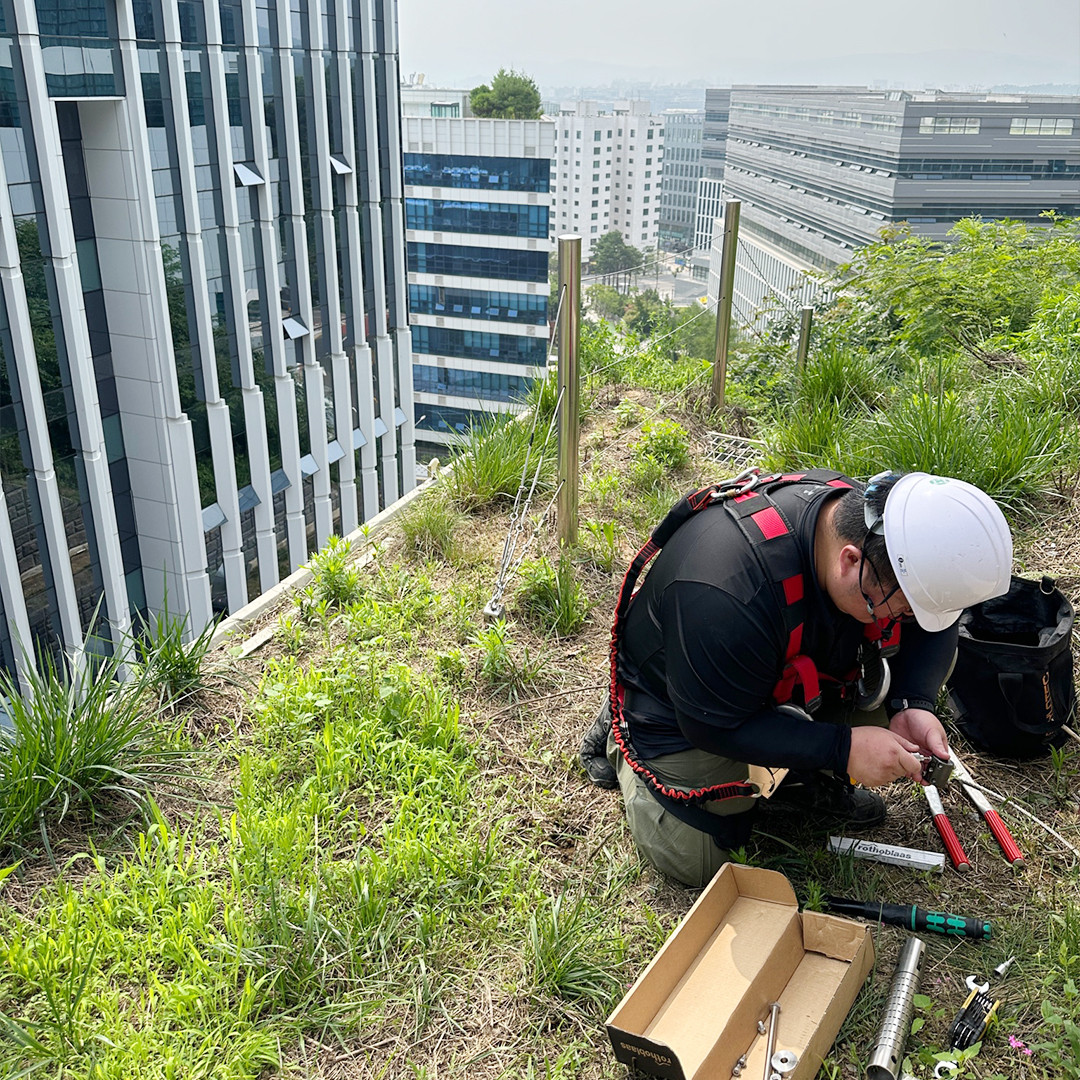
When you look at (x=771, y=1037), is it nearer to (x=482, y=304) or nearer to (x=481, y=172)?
(x=482, y=304)

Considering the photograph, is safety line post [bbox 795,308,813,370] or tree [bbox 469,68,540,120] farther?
tree [bbox 469,68,540,120]

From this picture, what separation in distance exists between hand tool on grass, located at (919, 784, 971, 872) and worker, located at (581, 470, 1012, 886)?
159 mm

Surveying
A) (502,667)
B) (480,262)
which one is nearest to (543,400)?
(502,667)

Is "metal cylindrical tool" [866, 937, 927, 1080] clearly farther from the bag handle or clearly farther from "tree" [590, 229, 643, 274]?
"tree" [590, 229, 643, 274]

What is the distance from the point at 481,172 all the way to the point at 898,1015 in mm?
34757

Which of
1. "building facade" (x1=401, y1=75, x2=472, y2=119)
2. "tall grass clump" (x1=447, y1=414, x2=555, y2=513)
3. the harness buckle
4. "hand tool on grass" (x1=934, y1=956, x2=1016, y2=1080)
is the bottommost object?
"hand tool on grass" (x1=934, y1=956, x2=1016, y2=1080)

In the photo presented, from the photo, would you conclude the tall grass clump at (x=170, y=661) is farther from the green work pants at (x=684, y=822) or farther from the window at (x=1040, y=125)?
the window at (x=1040, y=125)

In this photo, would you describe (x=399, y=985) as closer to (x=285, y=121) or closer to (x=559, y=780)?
(x=559, y=780)

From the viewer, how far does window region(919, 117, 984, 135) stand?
39344 mm

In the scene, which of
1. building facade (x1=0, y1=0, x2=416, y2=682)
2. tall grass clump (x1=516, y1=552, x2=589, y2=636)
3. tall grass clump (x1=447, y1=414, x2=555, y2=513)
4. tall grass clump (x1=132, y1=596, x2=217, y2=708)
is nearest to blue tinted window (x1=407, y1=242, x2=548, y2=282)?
building facade (x1=0, y1=0, x2=416, y2=682)

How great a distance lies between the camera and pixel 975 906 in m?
2.40

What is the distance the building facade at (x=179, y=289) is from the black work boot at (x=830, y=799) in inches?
303

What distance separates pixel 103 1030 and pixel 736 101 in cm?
7778

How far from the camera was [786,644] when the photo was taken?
223 cm
